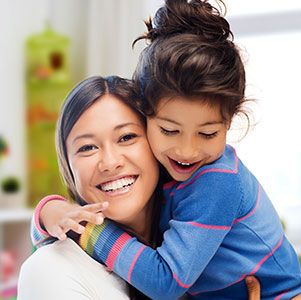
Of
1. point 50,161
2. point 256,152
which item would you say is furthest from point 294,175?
point 50,161

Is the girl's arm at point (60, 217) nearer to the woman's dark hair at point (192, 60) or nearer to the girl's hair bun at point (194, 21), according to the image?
the woman's dark hair at point (192, 60)

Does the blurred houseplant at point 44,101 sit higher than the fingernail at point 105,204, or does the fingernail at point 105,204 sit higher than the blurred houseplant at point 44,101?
the fingernail at point 105,204

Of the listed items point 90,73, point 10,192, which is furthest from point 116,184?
point 90,73

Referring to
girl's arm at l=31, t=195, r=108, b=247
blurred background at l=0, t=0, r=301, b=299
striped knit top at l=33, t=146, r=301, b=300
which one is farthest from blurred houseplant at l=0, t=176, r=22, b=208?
striped knit top at l=33, t=146, r=301, b=300

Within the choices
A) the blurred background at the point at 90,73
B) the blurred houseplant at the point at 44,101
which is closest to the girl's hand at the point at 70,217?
the blurred background at the point at 90,73

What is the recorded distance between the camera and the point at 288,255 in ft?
4.31

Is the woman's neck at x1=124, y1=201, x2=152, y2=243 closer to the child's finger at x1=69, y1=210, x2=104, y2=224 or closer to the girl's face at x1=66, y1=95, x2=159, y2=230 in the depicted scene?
the girl's face at x1=66, y1=95, x2=159, y2=230

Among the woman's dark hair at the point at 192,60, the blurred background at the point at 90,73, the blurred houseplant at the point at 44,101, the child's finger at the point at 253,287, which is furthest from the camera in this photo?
the blurred houseplant at the point at 44,101

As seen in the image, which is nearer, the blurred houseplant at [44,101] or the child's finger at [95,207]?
the child's finger at [95,207]

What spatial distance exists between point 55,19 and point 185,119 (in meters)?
2.90

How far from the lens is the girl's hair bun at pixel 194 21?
118cm

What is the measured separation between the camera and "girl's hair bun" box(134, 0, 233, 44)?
1184mm

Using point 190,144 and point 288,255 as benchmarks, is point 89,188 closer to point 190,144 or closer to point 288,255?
point 190,144

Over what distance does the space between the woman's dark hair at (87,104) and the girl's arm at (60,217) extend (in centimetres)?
6
